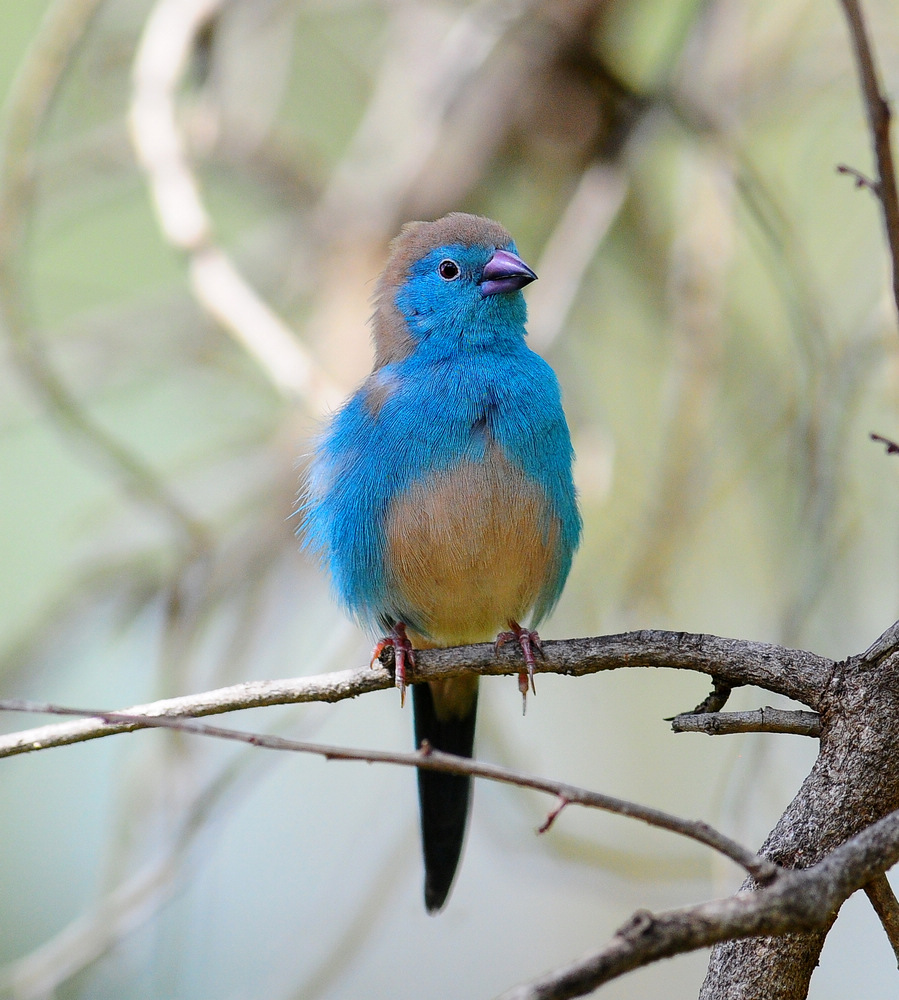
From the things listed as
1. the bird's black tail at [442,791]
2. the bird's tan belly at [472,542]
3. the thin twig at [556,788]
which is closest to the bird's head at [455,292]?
the bird's tan belly at [472,542]

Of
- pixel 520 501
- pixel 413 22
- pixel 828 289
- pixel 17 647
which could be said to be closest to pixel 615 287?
pixel 828 289

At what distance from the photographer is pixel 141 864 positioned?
3961 mm

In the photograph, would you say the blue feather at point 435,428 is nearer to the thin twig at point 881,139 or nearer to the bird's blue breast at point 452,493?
the bird's blue breast at point 452,493

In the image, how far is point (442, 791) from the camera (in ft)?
11.2

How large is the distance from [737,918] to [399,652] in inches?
53.7

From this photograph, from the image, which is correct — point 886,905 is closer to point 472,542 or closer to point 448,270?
point 472,542

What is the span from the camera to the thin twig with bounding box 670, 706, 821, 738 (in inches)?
74.5

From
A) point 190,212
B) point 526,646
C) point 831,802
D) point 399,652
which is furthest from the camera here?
point 190,212

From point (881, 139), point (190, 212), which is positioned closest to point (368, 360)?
point (190, 212)

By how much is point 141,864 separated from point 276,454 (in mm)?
1575

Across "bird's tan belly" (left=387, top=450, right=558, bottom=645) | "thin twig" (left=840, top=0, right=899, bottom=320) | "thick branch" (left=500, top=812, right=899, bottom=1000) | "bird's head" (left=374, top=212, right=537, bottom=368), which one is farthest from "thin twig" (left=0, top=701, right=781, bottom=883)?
"bird's head" (left=374, top=212, right=537, bottom=368)

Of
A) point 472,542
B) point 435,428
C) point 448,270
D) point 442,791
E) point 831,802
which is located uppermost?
point 448,270

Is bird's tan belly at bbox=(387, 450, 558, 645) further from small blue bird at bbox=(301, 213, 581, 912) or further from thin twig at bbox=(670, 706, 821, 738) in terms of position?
thin twig at bbox=(670, 706, 821, 738)

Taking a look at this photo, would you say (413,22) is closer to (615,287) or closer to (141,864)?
(615,287)
